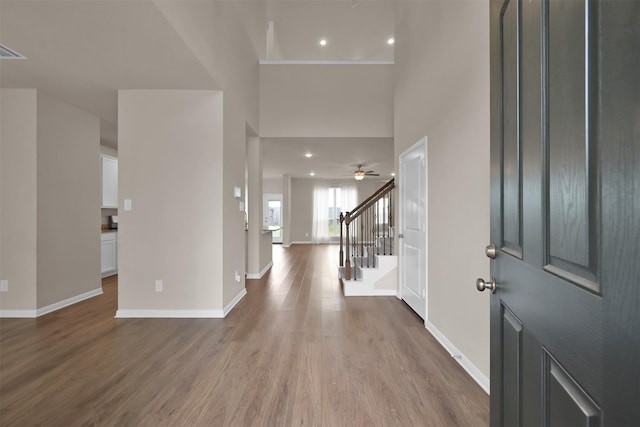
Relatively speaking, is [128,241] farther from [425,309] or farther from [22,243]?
[425,309]

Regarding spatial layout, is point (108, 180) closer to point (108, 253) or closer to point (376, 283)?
point (108, 253)

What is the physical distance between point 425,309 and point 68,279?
440 cm

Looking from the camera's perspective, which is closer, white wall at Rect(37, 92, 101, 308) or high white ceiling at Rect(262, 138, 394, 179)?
white wall at Rect(37, 92, 101, 308)

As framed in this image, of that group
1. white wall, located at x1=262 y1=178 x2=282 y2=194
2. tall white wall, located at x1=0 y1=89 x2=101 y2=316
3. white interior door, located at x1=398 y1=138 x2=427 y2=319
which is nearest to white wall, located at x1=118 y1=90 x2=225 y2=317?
tall white wall, located at x1=0 y1=89 x2=101 y2=316

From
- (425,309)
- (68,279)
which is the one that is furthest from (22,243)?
(425,309)

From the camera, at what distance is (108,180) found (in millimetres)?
5730

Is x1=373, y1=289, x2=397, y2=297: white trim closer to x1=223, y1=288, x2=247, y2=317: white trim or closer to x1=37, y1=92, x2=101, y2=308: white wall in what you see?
x1=223, y1=288, x2=247, y2=317: white trim

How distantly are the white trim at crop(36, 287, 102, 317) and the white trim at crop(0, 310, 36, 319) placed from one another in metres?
0.06

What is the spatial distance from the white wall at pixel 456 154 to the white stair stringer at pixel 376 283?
1.33 m

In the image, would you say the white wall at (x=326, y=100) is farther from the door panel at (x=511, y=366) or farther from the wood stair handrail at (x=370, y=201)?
the door panel at (x=511, y=366)

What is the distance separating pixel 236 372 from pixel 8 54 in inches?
131

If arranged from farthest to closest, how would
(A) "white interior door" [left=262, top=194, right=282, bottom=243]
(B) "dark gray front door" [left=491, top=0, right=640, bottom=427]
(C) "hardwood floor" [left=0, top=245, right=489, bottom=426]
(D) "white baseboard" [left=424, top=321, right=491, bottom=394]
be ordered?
(A) "white interior door" [left=262, top=194, right=282, bottom=243] < (D) "white baseboard" [left=424, top=321, right=491, bottom=394] < (C) "hardwood floor" [left=0, top=245, right=489, bottom=426] < (B) "dark gray front door" [left=491, top=0, right=640, bottom=427]

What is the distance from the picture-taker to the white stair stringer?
4480 mm

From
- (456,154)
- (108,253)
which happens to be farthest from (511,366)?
(108,253)
